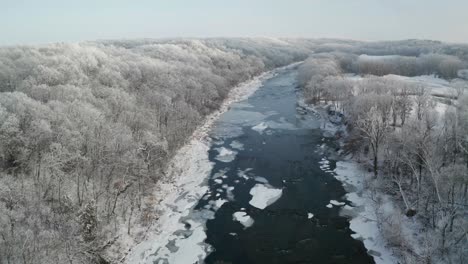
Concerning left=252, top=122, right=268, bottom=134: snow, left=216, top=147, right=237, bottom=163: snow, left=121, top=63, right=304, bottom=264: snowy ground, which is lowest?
left=121, top=63, right=304, bottom=264: snowy ground

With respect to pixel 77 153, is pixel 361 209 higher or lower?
lower

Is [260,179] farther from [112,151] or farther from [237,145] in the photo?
[112,151]

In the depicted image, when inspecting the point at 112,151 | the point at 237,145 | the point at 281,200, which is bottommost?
the point at 281,200

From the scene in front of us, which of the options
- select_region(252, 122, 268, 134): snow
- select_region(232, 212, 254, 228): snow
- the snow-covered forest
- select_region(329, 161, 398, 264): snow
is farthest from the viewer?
select_region(252, 122, 268, 134): snow

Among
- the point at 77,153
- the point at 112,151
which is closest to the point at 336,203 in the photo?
the point at 112,151

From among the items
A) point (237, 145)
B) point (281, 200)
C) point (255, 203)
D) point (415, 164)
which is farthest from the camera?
point (237, 145)

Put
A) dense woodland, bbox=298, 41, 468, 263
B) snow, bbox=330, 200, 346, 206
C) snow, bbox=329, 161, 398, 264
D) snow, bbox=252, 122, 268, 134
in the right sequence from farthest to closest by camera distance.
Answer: snow, bbox=252, 122, 268, 134
snow, bbox=330, 200, 346, 206
snow, bbox=329, 161, 398, 264
dense woodland, bbox=298, 41, 468, 263

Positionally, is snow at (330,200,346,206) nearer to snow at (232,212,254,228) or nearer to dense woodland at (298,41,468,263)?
dense woodland at (298,41,468,263)

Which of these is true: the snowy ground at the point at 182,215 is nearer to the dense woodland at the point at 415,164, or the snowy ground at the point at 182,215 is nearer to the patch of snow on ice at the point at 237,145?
the patch of snow on ice at the point at 237,145

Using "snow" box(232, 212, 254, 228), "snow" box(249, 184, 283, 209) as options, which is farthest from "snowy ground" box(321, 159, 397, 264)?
"snow" box(232, 212, 254, 228)
